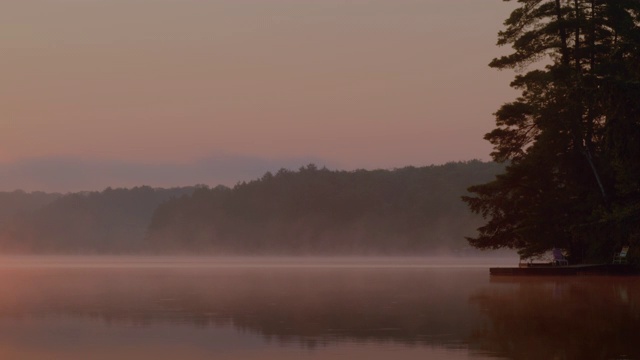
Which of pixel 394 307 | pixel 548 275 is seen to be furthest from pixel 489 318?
pixel 548 275

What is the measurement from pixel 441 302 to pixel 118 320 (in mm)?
9798

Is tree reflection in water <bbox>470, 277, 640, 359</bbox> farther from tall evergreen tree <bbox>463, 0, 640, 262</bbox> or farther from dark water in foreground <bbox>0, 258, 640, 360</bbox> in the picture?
tall evergreen tree <bbox>463, 0, 640, 262</bbox>

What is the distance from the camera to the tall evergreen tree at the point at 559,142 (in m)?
54.1

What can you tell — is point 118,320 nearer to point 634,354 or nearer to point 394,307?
point 394,307

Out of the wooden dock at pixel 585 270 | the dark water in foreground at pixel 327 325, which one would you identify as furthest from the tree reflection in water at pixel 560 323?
the wooden dock at pixel 585 270

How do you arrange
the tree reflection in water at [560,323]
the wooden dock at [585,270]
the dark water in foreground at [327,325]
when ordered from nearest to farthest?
the tree reflection in water at [560,323], the dark water in foreground at [327,325], the wooden dock at [585,270]

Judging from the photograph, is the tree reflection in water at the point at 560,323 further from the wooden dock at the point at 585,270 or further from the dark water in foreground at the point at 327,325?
the wooden dock at the point at 585,270

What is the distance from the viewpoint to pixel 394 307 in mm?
28203

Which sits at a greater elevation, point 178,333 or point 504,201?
point 504,201

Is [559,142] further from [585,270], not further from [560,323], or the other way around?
[560,323]

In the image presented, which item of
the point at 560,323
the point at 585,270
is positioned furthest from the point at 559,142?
the point at 560,323

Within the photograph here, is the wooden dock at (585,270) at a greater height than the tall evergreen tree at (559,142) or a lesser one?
lesser

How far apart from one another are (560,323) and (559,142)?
114 ft

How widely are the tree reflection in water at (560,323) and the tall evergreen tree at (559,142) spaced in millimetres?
17260
